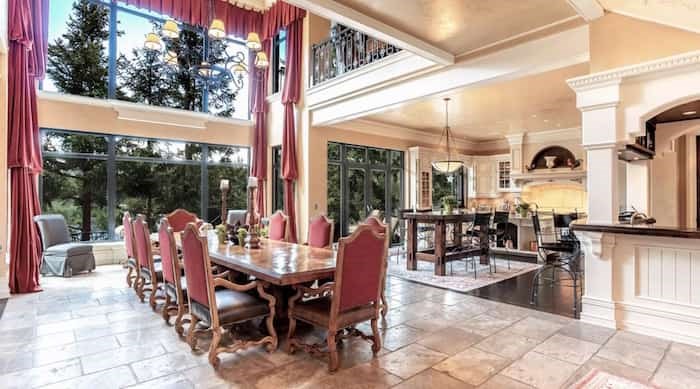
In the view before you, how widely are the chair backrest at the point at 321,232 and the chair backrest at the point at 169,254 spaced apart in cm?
174

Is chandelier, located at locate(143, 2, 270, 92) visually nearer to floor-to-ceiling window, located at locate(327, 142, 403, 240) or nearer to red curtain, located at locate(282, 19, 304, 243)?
red curtain, located at locate(282, 19, 304, 243)

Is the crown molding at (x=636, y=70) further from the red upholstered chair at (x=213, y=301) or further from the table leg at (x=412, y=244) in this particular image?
the red upholstered chair at (x=213, y=301)

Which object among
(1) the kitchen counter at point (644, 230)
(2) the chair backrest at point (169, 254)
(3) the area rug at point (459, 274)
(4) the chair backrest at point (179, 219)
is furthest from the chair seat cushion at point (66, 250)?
(1) the kitchen counter at point (644, 230)

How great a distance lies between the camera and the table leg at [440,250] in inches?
233

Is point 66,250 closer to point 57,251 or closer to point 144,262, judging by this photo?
point 57,251

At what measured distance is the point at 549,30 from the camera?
406cm

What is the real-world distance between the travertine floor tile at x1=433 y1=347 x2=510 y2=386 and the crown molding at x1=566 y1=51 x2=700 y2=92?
9.03ft

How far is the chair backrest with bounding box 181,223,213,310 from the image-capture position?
2.72 meters

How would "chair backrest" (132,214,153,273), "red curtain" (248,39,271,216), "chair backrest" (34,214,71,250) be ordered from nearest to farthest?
"chair backrest" (132,214,153,273)
"chair backrest" (34,214,71,250)
"red curtain" (248,39,271,216)

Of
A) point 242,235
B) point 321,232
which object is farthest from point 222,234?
point 321,232

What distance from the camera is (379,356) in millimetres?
2941

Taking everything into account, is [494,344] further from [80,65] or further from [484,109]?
[80,65]

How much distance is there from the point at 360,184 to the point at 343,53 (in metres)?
3.26

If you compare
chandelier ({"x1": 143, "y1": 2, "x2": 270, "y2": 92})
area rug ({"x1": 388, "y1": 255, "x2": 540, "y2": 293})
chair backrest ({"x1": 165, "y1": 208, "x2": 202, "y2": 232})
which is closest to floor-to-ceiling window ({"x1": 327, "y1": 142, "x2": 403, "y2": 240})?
area rug ({"x1": 388, "y1": 255, "x2": 540, "y2": 293})
